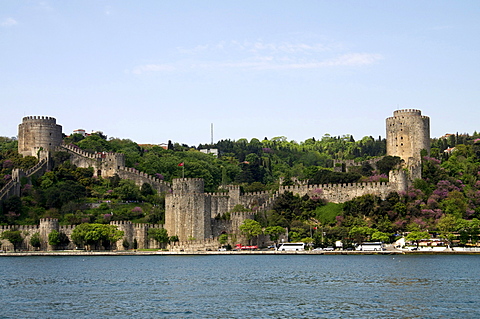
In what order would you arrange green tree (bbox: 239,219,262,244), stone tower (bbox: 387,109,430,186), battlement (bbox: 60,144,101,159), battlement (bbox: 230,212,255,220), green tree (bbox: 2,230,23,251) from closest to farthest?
green tree (bbox: 239,219,262,244) < green tree (bbox: 2,230,23,251) < battlement (bbox: 230,212,255,220) < stone tower (bbox: 387,109,430,186) < battlement (bbox: 60,144,101,159)

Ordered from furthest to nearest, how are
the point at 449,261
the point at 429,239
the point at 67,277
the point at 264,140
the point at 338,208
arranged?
1. the point at 264,140
2. the point at 338,208
3. the point at 429,239
4. the point at 449,261
5. the point at 67,277

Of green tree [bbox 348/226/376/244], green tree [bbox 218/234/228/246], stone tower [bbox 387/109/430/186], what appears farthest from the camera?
stone tower [bbox 387/109/430/186]

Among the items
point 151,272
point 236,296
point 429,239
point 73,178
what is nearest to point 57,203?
point 73,178

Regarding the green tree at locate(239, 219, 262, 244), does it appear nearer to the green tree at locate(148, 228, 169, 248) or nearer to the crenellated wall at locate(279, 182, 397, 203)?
the green tree at locate(148, 228, 169, 248)

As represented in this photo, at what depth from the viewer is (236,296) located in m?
37.6

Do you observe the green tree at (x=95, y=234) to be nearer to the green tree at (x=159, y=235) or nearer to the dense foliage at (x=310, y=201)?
the green tree at (x=159, y=235)

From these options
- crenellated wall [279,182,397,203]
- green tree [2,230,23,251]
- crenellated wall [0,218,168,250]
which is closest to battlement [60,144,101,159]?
crenellated wall [0,218,168,250]

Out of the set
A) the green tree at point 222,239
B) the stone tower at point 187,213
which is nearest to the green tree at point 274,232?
the green tree at point 222,239

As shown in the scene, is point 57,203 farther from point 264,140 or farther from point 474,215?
point 264,140

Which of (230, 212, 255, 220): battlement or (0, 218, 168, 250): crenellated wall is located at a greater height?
(230, 212, 255, 220): battlement

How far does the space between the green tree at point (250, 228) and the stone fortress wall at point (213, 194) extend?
1.31 m

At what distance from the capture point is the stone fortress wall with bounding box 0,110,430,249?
69938 millimetres

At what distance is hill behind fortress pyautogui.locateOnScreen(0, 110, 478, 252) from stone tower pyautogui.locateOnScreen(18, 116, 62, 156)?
0.38 feet

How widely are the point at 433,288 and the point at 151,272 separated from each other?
19.3m
